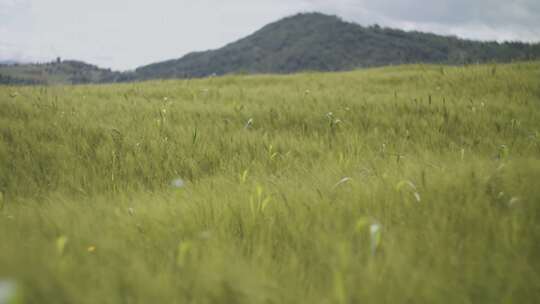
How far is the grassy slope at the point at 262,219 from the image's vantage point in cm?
92

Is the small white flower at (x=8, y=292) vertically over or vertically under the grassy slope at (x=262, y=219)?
over

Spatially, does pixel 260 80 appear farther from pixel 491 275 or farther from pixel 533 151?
pixel 491 275

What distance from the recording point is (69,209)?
1.52m

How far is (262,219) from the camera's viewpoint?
143cm

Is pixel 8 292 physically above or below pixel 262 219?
above

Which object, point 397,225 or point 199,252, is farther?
point 397,225

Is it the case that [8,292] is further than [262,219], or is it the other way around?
[262,219]

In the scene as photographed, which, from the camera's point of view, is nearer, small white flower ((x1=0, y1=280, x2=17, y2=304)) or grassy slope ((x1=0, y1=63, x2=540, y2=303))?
small white flower ((x1=0, y1=280, x2=17, y2=304))

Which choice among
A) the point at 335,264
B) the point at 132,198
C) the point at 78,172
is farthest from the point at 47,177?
the point at 335,264

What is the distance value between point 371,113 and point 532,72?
4.15 metres

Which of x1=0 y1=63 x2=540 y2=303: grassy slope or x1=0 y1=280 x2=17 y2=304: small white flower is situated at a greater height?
x1=0 y1=280 x2=17 y2=304: small white flower

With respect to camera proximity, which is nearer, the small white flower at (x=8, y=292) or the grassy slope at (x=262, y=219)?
the small white flower at (x=8, y=292)

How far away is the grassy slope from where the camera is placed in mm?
924

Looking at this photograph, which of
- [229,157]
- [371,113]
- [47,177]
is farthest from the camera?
[371,113]
